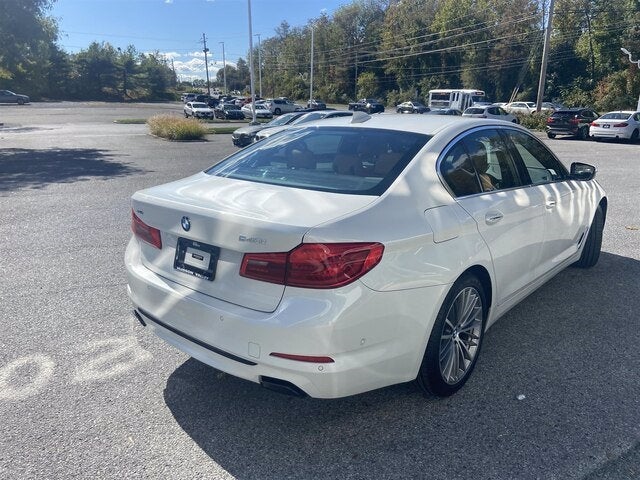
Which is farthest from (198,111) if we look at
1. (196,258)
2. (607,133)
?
(196,258)

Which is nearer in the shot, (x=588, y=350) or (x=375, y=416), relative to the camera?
(x=375, y=416)

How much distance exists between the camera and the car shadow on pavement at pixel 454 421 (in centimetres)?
246

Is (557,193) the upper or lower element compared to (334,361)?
upper

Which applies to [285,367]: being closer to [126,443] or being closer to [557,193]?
[126,443]

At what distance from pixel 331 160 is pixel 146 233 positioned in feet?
4.14

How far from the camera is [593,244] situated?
5.19 metres

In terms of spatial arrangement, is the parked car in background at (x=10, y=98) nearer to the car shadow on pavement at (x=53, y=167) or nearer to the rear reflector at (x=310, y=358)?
the car shadow on pavement at (x=53, y=167)

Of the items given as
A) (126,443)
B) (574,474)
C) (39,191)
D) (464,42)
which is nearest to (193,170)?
(39,191)

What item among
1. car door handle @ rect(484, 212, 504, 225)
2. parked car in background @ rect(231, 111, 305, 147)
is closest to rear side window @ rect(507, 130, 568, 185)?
car door handle @ rect(484, 212, 504, 225)

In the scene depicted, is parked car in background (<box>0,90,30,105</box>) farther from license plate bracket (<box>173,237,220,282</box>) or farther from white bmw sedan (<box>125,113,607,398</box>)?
license plate bracket (<box>173,237,220,282</box>)

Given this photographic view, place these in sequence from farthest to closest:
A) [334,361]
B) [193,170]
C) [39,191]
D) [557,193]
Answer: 1. [193,170]
2. [39,191]
3. [557,193]
4. [334,361]

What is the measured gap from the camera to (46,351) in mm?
3496

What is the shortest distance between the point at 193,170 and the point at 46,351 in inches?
391

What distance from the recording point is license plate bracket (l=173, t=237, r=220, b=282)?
256 cm
